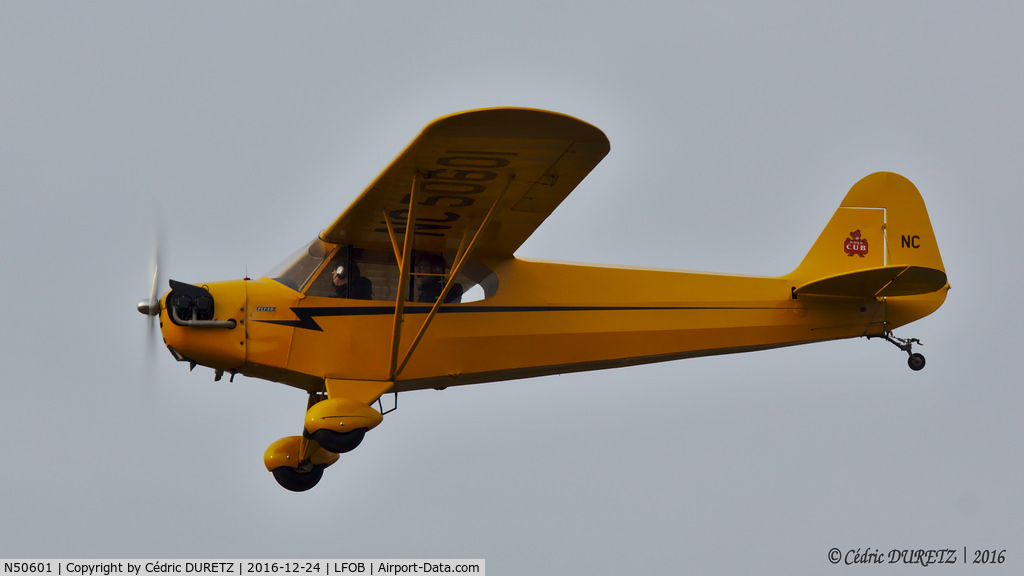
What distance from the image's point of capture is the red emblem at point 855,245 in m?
11.7

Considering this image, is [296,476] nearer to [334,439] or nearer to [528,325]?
[334,439]

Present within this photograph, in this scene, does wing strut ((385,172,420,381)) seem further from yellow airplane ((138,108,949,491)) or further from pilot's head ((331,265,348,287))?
pilot's head ((331,265,348,287))

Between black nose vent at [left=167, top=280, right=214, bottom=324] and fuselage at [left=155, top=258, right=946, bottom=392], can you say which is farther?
fuselage at [left=155, top=258, right=946, bottom=392]

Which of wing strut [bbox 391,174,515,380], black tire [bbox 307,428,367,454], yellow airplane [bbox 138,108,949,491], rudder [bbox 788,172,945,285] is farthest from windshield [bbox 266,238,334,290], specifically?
rudder [bbox 788,172,945,285]

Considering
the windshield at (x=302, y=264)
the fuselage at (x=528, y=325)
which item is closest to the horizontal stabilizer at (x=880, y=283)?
the fuselage at (x=528, y=325)

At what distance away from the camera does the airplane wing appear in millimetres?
7938

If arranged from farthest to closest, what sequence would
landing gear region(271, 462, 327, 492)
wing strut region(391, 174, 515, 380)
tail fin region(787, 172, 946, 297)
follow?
1. tail fin region(787, 172, 946, 297)
2. landing gear region(271, 462, 327, 492)
3. wing strut region(391, 174, 515, 380)

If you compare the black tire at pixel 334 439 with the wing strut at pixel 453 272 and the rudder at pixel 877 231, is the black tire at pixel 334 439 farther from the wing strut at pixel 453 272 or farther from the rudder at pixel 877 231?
the rudder at pixel 877 231

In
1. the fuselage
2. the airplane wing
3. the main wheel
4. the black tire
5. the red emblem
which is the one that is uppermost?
the red emblem

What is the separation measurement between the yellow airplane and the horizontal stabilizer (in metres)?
0.02

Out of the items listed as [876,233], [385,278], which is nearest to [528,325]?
[385,278]

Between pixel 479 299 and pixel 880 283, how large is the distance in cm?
413

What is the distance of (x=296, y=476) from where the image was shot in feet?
35.2

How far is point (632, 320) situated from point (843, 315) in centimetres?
236
